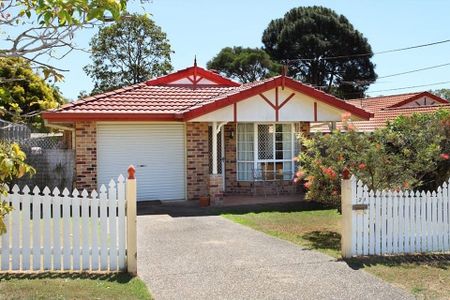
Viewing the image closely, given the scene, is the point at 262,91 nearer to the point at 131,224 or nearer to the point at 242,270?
the point at 242,270

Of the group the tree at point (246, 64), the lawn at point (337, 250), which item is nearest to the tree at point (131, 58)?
the tree at point (246, 64)

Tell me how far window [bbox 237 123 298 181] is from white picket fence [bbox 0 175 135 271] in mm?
9479

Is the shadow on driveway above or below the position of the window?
below

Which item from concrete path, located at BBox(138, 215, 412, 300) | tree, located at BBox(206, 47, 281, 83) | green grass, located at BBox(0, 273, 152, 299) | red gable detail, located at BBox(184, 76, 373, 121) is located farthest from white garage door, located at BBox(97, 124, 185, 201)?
tree, located at BBox(206, 47, 281, 83)

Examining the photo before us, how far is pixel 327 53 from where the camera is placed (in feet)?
156

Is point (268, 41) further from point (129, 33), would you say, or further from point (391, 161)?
point (391, 161)

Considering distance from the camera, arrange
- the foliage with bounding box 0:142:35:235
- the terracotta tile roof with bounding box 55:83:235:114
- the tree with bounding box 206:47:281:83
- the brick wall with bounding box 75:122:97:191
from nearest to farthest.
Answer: the foliage with bounding box 0:142:35:235, the brick wall with bounding box 75:122:97:191, the terracotta tile roof with bounding box 55:83:235:114, the tree with bounding box 206:47:281:83

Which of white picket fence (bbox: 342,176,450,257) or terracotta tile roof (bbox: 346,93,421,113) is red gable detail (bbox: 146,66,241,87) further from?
terracotta tile roof (bbox: 346,93,421,113)

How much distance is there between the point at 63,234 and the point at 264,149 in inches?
394

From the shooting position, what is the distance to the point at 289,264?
7.66m

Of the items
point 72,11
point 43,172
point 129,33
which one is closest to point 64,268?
point 72,11

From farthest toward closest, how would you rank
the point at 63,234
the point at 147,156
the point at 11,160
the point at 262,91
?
the point at 147,156 → the point at 262,91 → the point at 63,234 → the point at 11,160

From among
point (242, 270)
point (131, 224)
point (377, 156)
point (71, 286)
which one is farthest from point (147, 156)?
point (71, 286)

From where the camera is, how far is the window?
16281 mm
